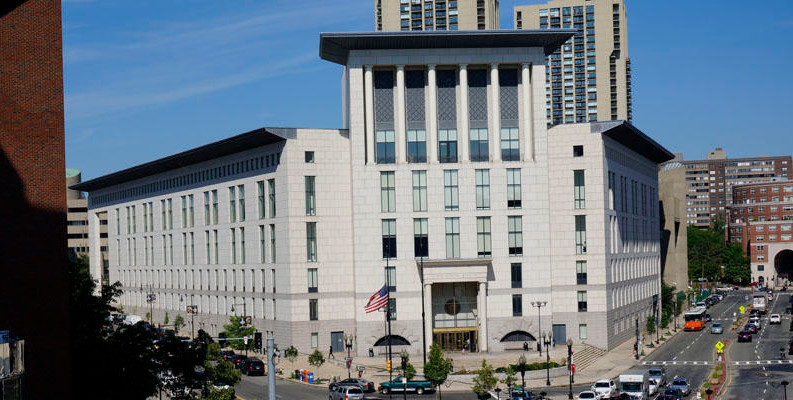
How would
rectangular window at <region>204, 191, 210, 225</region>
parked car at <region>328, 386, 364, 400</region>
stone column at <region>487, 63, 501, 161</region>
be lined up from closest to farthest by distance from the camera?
parked car at <region>328, 386, 364, 400</region>, stone column at <region>487, 63, 501, 161</region>, rectangular window at <region>204, 191, 210, 225</region>

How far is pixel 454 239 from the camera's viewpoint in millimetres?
106375

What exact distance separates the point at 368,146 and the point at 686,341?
50874 mm

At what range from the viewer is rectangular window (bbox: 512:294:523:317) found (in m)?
108

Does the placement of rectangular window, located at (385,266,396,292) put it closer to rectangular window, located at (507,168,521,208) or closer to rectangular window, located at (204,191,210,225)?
rectangular window, located at (507,168,521,208)

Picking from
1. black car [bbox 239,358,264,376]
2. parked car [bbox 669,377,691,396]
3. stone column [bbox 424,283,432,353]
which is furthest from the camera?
stone column [bbox 424,283,432,353]

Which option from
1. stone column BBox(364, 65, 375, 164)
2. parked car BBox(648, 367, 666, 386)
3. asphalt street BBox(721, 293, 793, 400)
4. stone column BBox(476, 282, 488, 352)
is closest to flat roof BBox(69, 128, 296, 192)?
stone column BBox(364, 65, 375, 164)

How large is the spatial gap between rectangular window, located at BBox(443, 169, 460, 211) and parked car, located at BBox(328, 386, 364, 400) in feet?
104

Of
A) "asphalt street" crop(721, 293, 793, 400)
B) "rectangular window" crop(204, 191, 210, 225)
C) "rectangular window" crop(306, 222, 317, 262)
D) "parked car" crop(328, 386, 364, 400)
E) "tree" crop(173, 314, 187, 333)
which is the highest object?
"rectangular window" crop(204, 191, 210, 225)

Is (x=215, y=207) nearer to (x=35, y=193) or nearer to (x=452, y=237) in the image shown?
(x=452, y=237)

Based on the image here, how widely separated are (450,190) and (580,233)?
16.3 meters

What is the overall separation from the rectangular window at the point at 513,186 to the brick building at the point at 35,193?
226ft

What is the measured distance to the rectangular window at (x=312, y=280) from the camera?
357 feet

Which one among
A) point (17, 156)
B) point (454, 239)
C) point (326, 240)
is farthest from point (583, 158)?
point (17, 156)

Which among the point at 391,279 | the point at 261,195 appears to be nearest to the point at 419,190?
the point at 391,279
